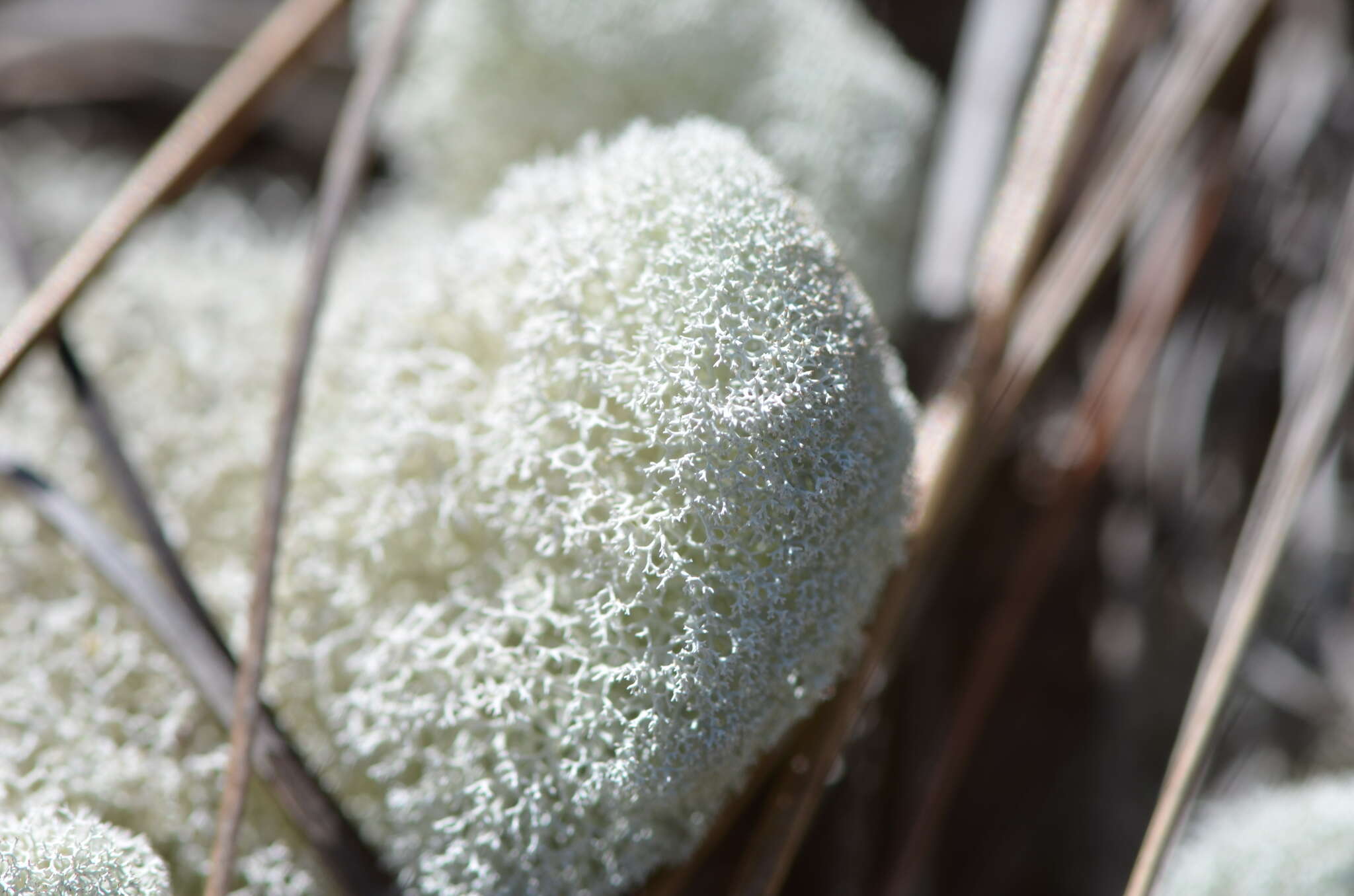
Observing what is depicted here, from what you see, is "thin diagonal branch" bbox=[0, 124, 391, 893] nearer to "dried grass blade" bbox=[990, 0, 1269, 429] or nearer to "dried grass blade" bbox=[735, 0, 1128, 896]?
"dried grass blade" bbox=[735, 0, 1128, 896]

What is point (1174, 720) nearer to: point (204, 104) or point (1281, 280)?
point (1281, 280)

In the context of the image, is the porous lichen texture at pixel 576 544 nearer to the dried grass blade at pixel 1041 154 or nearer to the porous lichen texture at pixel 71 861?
the porous lichen texture at pixel 71 861

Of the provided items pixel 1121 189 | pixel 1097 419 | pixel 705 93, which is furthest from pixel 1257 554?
pixel 705 93

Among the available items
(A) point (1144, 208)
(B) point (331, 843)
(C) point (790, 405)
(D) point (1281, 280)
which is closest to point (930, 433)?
(C) point (790, 405)

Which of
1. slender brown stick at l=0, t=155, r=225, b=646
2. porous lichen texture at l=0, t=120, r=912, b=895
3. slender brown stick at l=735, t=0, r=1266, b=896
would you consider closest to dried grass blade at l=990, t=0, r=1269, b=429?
slender brown stick at l=735, t=0, r=1266, b=896

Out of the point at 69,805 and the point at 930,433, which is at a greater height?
the point at 930,433

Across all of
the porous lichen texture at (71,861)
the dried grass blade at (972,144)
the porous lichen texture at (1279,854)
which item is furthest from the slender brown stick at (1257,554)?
the porous lichen texture at (71,861)
